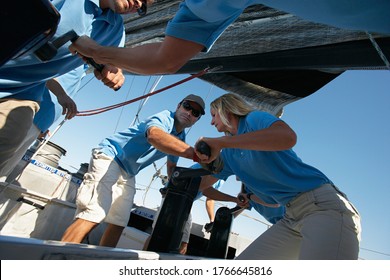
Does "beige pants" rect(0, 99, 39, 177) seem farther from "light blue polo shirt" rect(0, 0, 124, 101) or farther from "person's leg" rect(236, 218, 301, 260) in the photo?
"person's leg" rect(236, 218, 301, 260)

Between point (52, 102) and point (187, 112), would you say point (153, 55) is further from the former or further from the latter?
point (187, 112)

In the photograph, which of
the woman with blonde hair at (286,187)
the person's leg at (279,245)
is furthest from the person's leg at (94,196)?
the person's leg at (279,245)

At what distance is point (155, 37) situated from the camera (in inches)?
134

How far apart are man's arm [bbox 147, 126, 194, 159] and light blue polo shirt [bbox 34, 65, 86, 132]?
71 cm

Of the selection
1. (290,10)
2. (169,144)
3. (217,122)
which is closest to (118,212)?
(169,144)

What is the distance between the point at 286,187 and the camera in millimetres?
1506

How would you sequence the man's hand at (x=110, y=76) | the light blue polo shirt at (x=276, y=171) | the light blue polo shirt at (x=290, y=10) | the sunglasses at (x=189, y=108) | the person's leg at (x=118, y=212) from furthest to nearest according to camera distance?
the sunglasses at (x=189, y=108) < the person's leg at (x=118, y=212) < the light blue polo shirt at (x=276, y=171) < the man's hand at (x=110, y=76) < the light blue polo shirt at (x=290, y=10)

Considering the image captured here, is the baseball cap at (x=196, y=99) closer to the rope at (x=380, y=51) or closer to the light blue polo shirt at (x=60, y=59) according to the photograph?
the light blue polo shirt at (x=60, y=59)

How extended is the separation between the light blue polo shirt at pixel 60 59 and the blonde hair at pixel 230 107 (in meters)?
0.86

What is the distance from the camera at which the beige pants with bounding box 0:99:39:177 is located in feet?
4.41

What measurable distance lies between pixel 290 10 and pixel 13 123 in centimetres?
141

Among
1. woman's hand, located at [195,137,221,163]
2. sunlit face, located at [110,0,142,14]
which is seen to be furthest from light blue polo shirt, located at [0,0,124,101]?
woman's hand, located at [195,137,221,163]

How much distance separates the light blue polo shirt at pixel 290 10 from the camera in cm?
83
